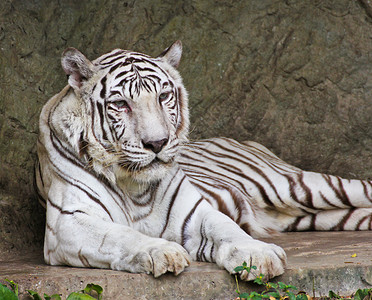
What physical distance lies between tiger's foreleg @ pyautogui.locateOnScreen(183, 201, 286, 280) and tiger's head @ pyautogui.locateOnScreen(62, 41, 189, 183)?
12.3 inches

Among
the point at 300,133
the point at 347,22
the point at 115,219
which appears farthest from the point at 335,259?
the point at 347,22

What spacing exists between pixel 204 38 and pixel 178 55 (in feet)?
3.54

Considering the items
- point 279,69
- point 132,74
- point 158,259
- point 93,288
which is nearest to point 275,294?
point 158,259

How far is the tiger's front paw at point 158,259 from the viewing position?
8.48ft

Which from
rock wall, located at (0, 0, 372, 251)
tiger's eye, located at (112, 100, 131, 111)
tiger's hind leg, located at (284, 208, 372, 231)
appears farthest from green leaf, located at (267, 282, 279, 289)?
rock wall, located at (0, 0, 372, 251)

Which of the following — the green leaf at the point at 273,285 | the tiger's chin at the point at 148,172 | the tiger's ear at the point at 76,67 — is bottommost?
the green leaf at the point at 273,285

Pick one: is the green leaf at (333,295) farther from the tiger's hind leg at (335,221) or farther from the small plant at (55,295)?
the tiger's hind leg at (335,221)

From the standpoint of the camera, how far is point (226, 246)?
277 centimetres

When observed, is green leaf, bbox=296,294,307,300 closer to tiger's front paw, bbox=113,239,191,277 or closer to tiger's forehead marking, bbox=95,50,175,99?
tiger's front paw, bbox=113,239,191,277

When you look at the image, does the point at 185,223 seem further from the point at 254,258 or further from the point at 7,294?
the point at 7,294

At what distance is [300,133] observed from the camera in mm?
4727

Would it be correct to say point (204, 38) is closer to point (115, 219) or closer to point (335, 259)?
point (115, 219)

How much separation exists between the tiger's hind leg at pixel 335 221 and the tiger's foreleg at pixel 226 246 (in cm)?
106

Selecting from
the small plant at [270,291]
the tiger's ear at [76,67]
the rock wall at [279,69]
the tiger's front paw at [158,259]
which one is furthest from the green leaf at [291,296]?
the rock wall at [279,69]
